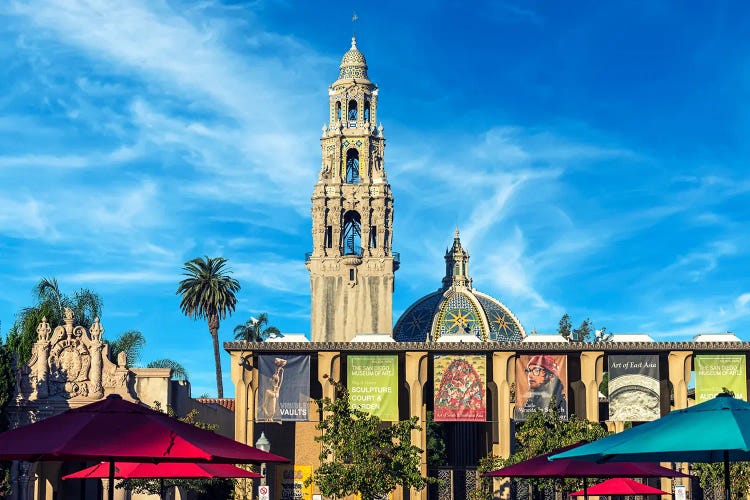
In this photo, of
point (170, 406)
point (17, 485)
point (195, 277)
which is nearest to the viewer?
point (17, 485)

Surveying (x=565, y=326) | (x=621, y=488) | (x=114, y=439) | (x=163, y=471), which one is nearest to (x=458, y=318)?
(x=565, y=326)

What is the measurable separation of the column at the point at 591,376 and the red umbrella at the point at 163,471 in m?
41.6

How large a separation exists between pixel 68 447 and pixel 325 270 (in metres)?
92.1

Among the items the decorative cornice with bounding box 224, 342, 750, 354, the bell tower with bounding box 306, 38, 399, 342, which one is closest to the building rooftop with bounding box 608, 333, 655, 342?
the decorative cornice with bounding box 224, 342, 750, 354

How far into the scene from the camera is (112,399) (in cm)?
1856

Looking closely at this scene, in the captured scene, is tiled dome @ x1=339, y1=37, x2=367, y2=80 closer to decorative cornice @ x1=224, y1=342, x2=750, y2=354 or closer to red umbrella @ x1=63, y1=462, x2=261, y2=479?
decorative cornice @ x1=224, y1=342, x2=750, y2=354

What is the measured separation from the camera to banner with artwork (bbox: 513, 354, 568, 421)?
68750mm

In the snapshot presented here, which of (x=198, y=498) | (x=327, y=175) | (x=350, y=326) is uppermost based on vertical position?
(x=327, y=175)

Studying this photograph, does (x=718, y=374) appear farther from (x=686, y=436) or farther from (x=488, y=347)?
(x=686, y=436)

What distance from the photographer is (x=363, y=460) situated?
169 feet

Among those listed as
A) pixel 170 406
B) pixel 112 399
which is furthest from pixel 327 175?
pixel 112 399

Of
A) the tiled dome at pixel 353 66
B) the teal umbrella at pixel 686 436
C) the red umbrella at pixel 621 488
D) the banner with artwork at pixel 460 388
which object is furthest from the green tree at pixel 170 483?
the tiled dome at pixel 353 66

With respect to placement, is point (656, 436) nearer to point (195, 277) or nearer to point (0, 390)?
point (0, 390)

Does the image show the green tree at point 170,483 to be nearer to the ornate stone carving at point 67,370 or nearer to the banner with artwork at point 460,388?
the ornate stone carving at point 67,370
